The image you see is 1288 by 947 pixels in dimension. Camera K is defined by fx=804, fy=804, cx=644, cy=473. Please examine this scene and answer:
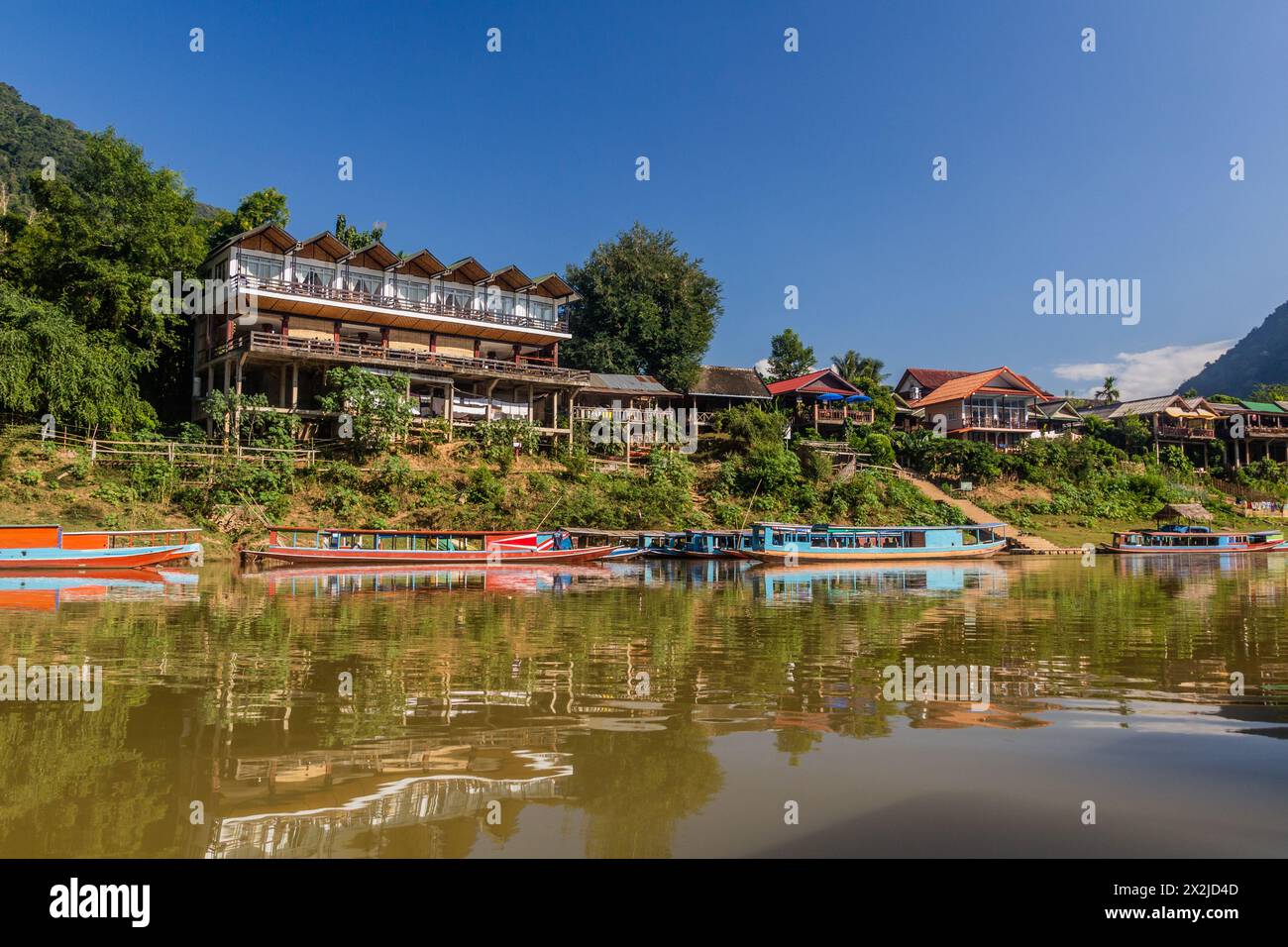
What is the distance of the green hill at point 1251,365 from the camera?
127 m

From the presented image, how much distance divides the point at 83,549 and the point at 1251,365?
163 metres

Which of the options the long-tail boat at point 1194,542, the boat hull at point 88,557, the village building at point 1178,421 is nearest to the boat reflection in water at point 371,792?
the boat hull at point 88,557

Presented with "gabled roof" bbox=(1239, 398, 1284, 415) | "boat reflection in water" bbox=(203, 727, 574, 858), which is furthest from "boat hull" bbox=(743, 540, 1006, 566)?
"gabled roof" bbox=(1239, 398, 1284, 415)

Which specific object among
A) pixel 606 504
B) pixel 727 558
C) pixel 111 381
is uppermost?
pixel 111 381

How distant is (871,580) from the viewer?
24125 mm

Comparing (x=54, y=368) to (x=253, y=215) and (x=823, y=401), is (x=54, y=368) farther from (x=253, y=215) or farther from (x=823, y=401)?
(x=823, y=401)

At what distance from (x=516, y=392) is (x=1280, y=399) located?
62.3m

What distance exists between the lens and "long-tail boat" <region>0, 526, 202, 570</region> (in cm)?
2200

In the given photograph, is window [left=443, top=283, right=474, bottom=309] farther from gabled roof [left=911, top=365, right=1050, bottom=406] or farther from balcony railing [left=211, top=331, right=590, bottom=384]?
gabled roof [left=911, top=365, right=1050, bottom=406]

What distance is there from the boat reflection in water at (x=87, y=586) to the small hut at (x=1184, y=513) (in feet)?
158
